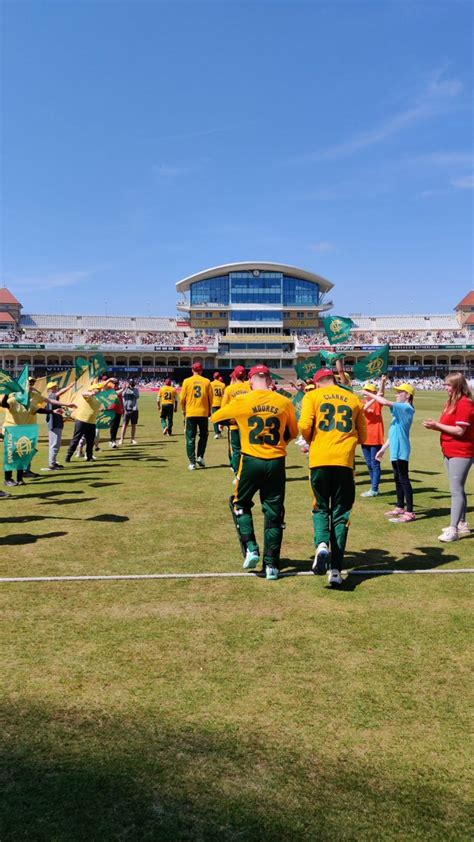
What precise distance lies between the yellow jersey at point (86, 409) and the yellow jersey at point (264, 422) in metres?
8.22

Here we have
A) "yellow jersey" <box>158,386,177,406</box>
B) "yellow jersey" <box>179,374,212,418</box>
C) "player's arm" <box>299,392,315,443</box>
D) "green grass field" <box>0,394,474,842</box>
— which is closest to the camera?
"green grass field" <box>0,394,474,842</box>

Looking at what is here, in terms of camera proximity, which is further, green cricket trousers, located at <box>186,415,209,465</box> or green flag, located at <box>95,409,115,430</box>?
Answer: green flag, located at <box>95,409,115,430</box>

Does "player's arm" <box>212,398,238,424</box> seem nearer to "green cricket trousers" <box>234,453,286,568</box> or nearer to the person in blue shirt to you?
"green cricket trousers" <box>234,453,286,568</box>

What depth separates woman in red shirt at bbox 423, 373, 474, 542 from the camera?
23.5 feet

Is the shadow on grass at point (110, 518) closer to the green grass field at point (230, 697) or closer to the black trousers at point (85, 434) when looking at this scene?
the green grass field at point (230, 697)

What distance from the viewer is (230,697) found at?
11.7 ft

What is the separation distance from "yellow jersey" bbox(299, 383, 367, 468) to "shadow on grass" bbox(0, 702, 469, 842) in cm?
303

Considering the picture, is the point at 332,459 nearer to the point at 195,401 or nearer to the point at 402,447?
the point at 402,447

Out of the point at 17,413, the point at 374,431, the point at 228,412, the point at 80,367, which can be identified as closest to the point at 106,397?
the point at 80,367

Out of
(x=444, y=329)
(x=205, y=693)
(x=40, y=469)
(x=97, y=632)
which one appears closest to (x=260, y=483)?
(x=97, y=632)

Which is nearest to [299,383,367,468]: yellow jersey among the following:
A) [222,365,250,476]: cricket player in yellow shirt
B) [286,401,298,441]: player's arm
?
[286,401,298,441]: player's arm

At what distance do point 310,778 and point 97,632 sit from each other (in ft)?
7.23

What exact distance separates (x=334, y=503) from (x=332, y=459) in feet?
1.48

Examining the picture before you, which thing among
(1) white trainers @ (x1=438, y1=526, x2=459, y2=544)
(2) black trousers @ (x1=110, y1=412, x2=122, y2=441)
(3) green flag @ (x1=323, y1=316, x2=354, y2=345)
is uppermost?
(3) green flag @ (x1=323, y1=316, x2=354, y2=345)
